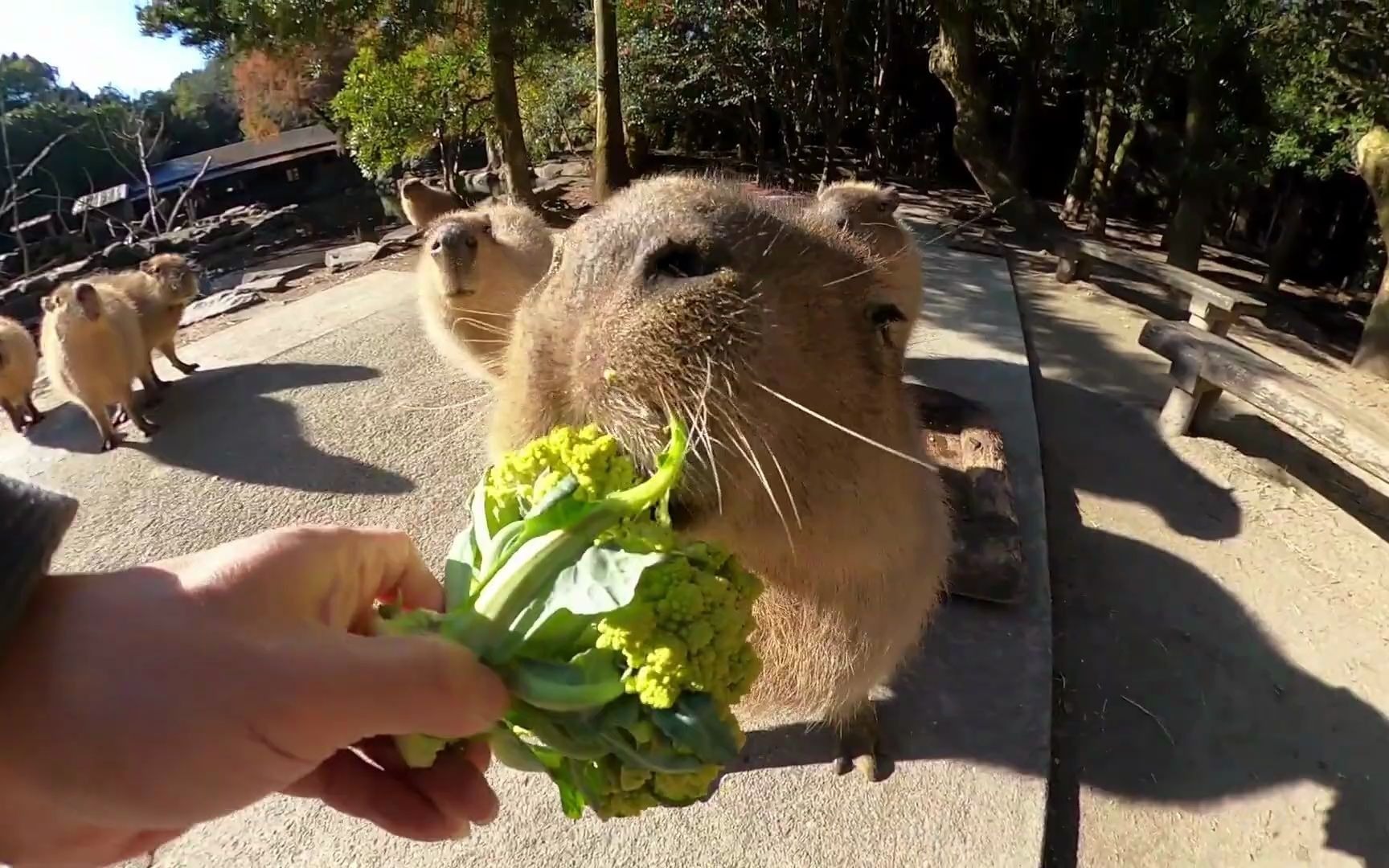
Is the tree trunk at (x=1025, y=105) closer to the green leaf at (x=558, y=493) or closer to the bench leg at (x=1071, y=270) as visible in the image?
the bench leg at (x=1071, y=270)

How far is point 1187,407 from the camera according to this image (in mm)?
4957

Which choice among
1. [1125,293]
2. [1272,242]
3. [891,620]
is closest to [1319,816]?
[891,620]

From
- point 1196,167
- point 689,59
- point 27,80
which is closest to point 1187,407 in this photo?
point 1196,167

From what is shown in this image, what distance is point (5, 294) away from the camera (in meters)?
13.1

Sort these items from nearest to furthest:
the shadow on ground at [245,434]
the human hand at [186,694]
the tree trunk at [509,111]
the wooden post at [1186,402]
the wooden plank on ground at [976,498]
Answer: the human hand at [186,694]
the wooden plank on ground at [976,498]
the shadow on ground at [245,434]
the wooden post at [1186,402]
the tree trunk at [509,111]

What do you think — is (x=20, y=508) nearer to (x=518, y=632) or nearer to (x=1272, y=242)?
(x=518, y=632)

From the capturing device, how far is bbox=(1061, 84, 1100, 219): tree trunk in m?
11.7

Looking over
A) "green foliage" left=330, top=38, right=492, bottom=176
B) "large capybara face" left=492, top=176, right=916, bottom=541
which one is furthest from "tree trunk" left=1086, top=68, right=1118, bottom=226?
"large capybara face" left=492, top=176, right=916, bottom=541

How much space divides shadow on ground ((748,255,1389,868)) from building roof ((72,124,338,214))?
1058 inches

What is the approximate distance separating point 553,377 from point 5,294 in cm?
1595

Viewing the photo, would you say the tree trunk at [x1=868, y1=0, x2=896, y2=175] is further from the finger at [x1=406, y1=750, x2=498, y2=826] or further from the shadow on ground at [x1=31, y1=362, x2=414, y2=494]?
the finger at [x1=406, y1=750, x2=498, y2=826]

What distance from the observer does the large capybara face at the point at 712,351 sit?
124 centimetres

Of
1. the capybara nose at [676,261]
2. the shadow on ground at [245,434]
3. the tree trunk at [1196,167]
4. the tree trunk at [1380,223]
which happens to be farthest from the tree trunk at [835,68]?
the capybara nose at [676,261]

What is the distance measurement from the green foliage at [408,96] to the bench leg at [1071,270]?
7217 mm
